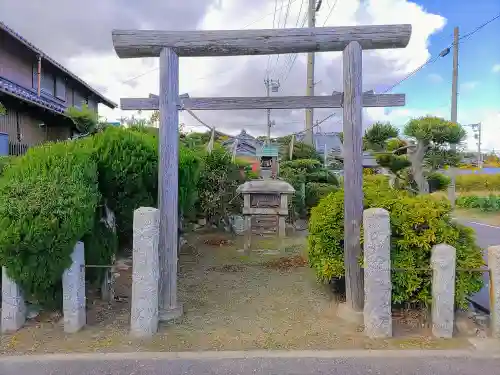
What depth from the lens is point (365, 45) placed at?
13.1 ft

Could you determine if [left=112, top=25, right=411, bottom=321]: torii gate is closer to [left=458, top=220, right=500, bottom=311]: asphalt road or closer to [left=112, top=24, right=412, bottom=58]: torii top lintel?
[left=112, top=24, right=412, bottom=58]: torii top lintel

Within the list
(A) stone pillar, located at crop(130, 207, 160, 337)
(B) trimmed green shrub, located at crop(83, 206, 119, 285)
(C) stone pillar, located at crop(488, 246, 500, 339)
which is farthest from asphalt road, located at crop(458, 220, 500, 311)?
(B) trimmed green shrub, located at crop(83, 206, 119, 285)

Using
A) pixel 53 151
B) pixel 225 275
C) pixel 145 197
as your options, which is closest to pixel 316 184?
pixel 225 275

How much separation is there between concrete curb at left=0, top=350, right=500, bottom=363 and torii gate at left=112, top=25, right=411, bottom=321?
78cm

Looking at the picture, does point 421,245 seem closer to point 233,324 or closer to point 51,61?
point 233,324

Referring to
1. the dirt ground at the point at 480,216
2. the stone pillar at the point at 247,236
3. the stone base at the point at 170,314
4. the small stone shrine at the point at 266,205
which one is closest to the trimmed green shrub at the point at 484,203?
the dirt ground at the point at 480,216

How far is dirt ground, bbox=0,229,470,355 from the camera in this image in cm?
341

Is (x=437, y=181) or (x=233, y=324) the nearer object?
(x=233, y=324)

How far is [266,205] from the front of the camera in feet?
31.1

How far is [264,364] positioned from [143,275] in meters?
1.41

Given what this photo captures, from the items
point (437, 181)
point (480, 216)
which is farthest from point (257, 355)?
point (480, 216)

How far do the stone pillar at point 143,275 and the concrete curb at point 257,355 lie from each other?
14.7 inches

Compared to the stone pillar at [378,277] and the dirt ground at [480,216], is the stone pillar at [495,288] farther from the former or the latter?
the dirt ground at [480,216]

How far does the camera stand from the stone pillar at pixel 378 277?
3564 millimetres
